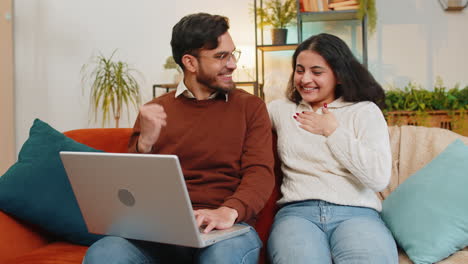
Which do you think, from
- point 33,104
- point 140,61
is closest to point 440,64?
point 140,61

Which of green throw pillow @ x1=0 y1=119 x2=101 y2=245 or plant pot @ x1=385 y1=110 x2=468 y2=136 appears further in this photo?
plant pot @ x1=385 y1=110 x2=468 y2=136

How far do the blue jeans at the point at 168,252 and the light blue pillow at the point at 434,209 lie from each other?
0.50 meters

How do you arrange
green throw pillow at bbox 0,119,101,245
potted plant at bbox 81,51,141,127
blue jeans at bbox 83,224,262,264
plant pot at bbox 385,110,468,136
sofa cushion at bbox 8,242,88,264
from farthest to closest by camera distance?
potted plant at bbox 81,51,141,127 < plant pot at bbox 385,110,468,136 < green throw pillow at bbox 0,119,101,245 < sofa cushion at bbox 8,242,88,264 < blue jeans at bbox 83,224,262,264

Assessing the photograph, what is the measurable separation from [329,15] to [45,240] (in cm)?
261

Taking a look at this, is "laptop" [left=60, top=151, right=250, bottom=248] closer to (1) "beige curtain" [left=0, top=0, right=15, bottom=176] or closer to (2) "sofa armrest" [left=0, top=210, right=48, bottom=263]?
(2) "sofa armrest" [left=0, top=210, right=48, bottom=263]

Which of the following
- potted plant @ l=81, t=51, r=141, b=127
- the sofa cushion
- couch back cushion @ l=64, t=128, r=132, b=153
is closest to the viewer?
the sofa cushion

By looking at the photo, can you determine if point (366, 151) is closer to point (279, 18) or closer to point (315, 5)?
point (315, 5)

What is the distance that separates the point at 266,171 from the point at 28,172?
85cm

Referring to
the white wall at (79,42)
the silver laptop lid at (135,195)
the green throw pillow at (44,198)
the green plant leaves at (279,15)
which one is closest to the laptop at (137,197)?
the silver laptop lid at (135,195)

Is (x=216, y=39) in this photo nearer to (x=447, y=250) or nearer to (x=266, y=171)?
(x=266, y=171)

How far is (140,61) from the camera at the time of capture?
13.6 feet

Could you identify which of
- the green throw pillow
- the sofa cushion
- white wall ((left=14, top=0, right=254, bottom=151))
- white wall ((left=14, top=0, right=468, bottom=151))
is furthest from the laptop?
white wall ((left=14, top=0, right=254, bottom=151))

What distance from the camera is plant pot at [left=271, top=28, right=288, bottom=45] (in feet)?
11.9

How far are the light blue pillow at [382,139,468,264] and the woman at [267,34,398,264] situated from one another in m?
0.07
